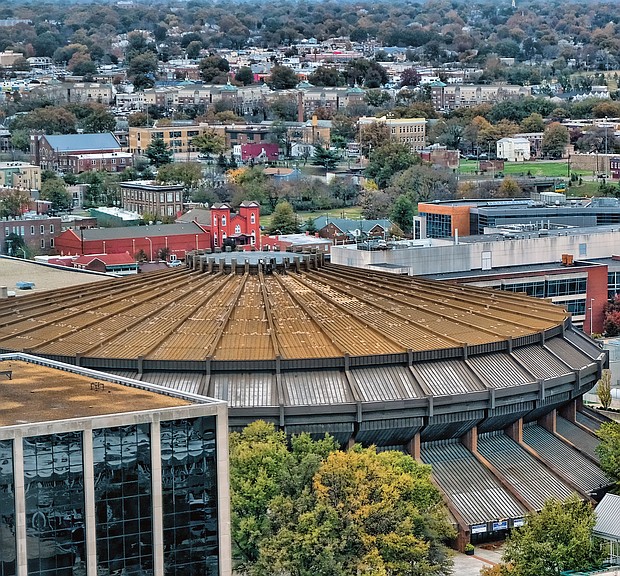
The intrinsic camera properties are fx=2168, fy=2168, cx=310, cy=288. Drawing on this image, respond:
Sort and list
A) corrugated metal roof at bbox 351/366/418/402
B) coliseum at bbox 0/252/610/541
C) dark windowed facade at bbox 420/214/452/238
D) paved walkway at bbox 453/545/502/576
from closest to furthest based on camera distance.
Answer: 1. paved walkway at bbox 453/545/502/576
2. coliseum at bbox 0/252/610/541
3. corrugated metal roof at bbox 351/366/418/402
4. dark windowed facade at bbox 420/214/452/238

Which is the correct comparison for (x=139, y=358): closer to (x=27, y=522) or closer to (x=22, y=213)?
(x=27, y=522)

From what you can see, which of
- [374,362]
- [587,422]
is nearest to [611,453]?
[587,422]

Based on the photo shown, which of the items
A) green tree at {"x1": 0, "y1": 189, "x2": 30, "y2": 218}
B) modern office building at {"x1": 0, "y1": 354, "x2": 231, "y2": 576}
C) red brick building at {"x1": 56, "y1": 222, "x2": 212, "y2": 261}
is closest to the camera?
modern office building at {"x1": 0, "y1": 354, "x2": 231, "y2": 576}

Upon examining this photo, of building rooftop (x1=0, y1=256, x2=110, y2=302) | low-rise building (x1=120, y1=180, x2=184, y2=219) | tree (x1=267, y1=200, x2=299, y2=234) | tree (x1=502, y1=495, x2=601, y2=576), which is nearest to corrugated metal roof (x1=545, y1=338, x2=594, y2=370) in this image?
tree (x1=502, y1=495, x2=601, y2=576)

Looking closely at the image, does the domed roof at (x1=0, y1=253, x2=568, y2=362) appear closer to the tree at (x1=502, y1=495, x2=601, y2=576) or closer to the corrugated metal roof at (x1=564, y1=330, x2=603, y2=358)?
A: the corrugated metal roof at (x1=564, y1=330, x2=603, y2=358)

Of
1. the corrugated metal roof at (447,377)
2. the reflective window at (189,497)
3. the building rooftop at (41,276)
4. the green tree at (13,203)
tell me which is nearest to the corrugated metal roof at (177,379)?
the corrugated metal roof at (447,377)

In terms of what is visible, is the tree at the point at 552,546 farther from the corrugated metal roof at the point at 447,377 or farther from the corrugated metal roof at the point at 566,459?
the corrugated metal roof at the point at 566,459

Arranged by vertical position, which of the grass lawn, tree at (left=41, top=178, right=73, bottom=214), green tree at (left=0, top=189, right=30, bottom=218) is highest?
green tree at (left=0, top=189, right=30, bottom=218)

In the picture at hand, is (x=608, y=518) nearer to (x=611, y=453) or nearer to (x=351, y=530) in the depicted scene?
(x=611, y=453)
